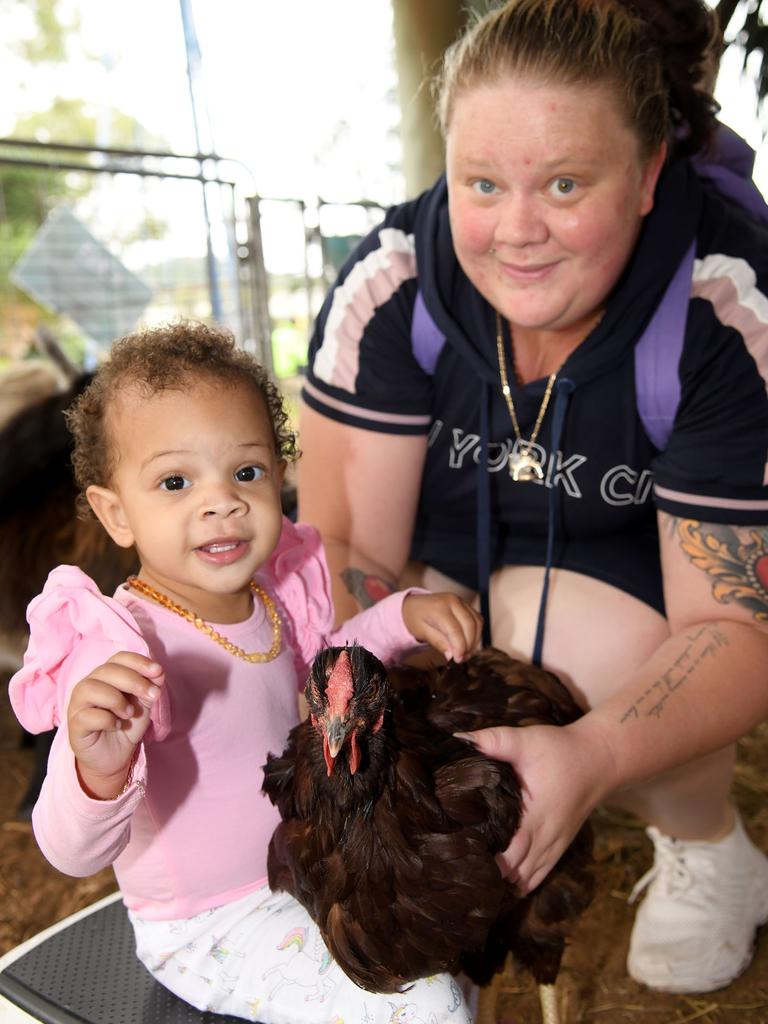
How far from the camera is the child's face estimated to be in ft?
2.82

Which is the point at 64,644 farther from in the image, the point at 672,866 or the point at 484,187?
the point at 672,866

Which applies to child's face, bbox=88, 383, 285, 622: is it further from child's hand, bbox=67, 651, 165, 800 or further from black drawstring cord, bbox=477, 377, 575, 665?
black drawstring cord, bbox=477, 377, 575, 665

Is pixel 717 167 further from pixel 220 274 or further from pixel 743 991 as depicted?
pixel 220 274

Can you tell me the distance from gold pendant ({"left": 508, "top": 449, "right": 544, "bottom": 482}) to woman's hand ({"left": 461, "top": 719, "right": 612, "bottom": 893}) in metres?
0.46

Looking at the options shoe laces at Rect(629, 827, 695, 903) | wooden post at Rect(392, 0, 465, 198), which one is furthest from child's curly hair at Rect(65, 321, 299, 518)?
wooden post at Rect(392, 0, 465, 198)

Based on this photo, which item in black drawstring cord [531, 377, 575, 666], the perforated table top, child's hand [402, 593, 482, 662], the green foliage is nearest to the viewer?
the perforated table top

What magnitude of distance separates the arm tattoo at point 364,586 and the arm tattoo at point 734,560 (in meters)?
0.47

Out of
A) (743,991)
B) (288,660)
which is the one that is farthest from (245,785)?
(743,991)

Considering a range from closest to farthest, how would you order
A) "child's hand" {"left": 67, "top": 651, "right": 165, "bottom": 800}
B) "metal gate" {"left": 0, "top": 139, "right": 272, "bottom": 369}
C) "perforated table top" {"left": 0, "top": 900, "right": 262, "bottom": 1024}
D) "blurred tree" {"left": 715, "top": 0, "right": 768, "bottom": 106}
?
1. "child's hand" {"left": 67, "top": 651, "right": 165, "bottom": 800}
2. "perforated table top" {"left": 0, "top": 900, "right": 262, "bottom": 1024}
3. "blurred tree" {"left": 715, "top": 0, "right": 768, "bottom": 106}
4. "metal gate" {"left": 0, "top": 139, "right": 272, "bottom": 369}

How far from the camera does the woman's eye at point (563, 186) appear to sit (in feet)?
3.59

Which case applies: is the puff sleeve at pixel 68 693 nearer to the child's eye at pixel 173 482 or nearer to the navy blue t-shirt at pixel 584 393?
the child's eye at pixel 173 482

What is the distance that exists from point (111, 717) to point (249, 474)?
0.30 meters

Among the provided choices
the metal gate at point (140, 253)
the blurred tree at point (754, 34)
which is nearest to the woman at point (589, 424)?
the blurred tree at point (754, 34)

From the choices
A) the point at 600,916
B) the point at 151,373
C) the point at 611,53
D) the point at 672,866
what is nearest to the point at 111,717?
the point at 151,373
